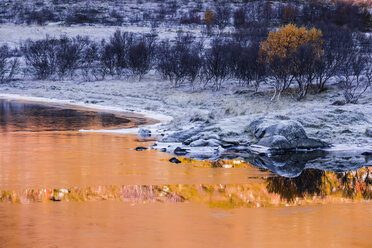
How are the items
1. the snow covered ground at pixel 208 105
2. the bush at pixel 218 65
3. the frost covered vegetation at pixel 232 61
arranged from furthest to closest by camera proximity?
the bush at pixel 218 65 → the frost covered vegetation at pixel 232 61 → the snow covered ground at pixel 208 105

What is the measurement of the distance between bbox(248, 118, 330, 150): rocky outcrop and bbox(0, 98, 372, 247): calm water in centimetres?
214

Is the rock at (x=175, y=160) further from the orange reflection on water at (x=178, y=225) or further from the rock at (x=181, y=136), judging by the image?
the orange reflection on water at (x=178, y=225)

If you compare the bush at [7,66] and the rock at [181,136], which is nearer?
the rock at [181,136]

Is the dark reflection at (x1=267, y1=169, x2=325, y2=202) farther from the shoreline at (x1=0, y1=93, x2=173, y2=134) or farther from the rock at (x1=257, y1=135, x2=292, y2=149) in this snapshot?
the shoreline at (x1=0, y1=93, x2=173, y2=134)

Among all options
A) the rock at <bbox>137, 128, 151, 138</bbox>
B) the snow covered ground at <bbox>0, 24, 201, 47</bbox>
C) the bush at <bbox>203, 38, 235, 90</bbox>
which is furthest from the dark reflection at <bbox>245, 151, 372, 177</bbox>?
the snow covered ground at <bbox>0, 24, 201, 47</bbox>

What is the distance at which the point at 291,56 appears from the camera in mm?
31281

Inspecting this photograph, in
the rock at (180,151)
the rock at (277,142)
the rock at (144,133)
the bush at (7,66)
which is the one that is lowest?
the bush at (7,66)

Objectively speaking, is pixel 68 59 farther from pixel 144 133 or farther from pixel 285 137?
pixel 285 137

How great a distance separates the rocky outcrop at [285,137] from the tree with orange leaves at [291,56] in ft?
55.0

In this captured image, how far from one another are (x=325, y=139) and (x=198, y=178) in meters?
6.21

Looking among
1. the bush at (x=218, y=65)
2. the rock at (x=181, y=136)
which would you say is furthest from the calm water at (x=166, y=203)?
the bush at (x=218, y=65)

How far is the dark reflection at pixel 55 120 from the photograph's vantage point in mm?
20016

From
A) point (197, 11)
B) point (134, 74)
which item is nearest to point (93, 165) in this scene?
point (134, 74)

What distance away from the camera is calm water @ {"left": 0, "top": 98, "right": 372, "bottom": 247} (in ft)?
20.7
